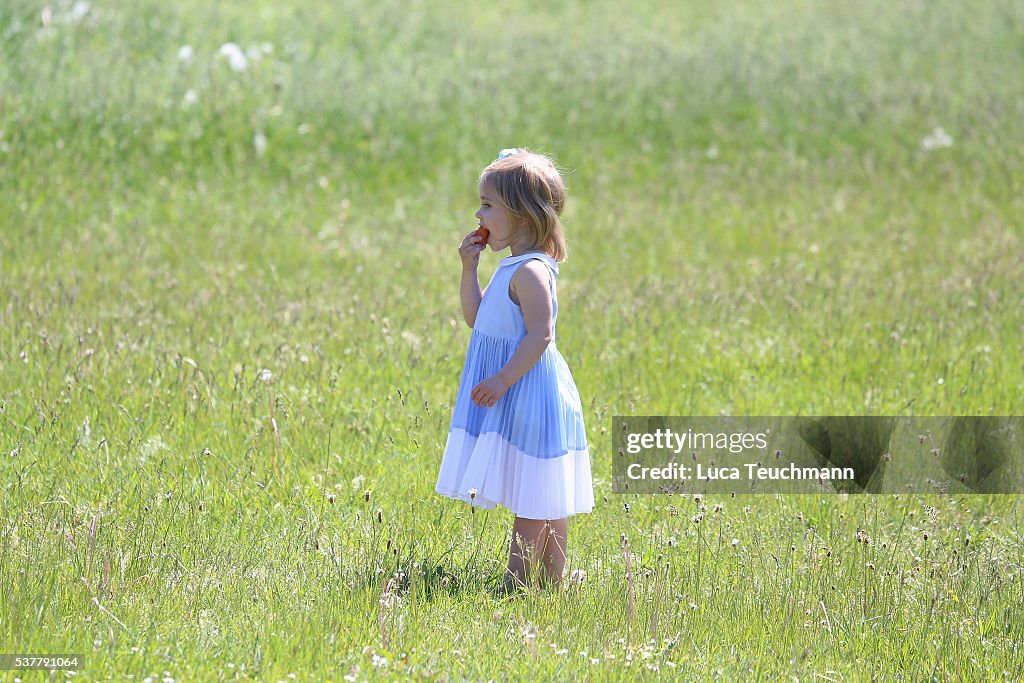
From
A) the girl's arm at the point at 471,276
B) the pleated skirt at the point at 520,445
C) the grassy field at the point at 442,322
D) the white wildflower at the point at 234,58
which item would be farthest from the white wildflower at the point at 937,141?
the pleated skirt at the point at 520,445

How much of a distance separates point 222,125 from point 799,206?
5.80m

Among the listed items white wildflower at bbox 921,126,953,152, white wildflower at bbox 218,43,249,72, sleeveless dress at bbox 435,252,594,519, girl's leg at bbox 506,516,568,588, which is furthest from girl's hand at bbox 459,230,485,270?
white wildflower at bbox 921,126,953,152

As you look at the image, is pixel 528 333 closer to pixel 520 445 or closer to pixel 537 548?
pixel 520 445

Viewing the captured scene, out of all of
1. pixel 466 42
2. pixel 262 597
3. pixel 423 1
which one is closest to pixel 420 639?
pixel 262 597

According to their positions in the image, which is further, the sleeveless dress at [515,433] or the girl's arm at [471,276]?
the girl's arm at [471,276]

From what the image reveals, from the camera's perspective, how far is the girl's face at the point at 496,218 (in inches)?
161

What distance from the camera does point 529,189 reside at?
404 cm

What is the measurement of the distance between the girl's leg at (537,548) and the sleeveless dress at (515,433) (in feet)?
0.32

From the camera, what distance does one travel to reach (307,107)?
40.4 ft

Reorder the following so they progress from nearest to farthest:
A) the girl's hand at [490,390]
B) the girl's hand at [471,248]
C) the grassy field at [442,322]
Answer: the grassy field at [442,322] < the girl's hand at [490,390] < the girl's hand at [471,248]

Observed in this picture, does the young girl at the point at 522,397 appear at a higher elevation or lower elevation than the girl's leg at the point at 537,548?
higher

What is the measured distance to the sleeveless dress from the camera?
3.96 metres

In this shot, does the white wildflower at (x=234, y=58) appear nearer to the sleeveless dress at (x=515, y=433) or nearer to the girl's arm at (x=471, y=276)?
the girl's arm at (x=471, y=276)

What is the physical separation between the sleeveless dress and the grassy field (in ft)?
1.08
